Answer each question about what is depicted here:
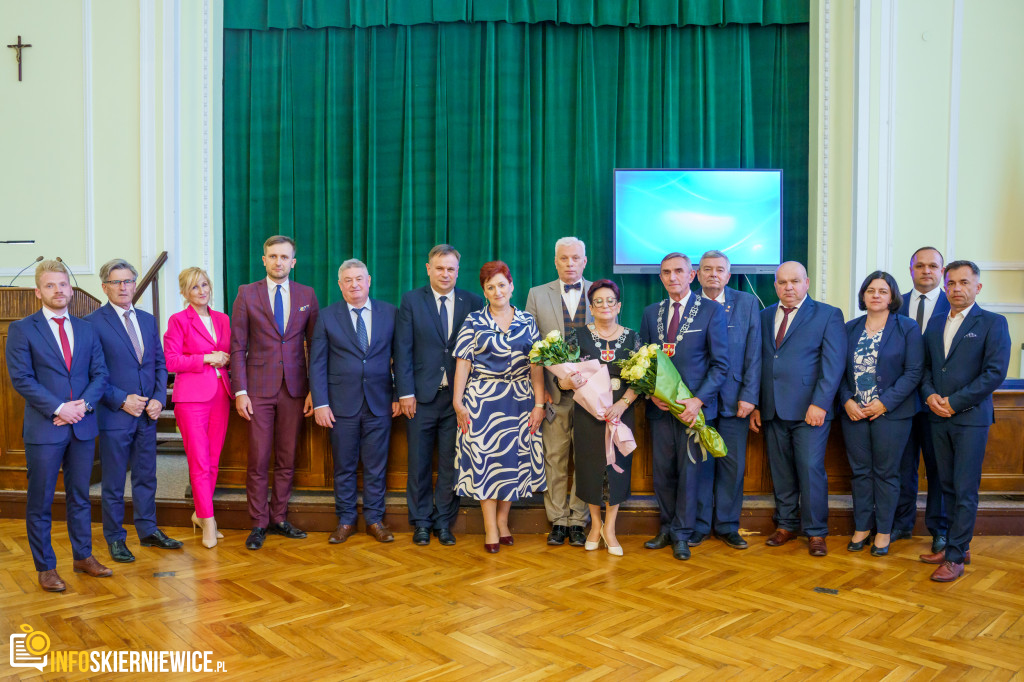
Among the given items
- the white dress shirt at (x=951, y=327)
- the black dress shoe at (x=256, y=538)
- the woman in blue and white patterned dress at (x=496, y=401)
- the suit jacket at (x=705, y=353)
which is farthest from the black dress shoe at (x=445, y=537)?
the white dress shirt at (x=951, y=327)

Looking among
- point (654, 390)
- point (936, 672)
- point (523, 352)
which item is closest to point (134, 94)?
point (523, 352)

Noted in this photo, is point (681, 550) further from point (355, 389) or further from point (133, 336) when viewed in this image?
point (133, 336)

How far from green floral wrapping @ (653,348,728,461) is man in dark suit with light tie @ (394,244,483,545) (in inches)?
42.4

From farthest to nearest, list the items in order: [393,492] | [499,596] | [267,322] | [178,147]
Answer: [178,147], [393,492], [267,322], [499,596]

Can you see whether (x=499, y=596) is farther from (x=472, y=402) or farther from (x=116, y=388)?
(x=116, y=388)

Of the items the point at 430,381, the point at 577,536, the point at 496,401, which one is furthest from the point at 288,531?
the point at 577,536

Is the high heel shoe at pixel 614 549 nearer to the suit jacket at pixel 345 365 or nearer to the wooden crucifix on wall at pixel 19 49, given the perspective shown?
the suit jacket at pixel 345 365

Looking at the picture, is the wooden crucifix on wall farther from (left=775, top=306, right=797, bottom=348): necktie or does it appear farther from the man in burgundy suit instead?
(left=775, top=306, right=797, bottom=348): necktie

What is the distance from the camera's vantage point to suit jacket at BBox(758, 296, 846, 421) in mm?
3900

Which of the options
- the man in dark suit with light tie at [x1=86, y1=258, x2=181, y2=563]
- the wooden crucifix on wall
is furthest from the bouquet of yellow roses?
the wooden crucifix on wall

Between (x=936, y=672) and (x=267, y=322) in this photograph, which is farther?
(x=267, y=322)

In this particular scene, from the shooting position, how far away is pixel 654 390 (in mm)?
3680

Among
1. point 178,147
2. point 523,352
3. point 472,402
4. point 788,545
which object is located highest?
point 178,147

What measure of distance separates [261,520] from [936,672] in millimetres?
3216
